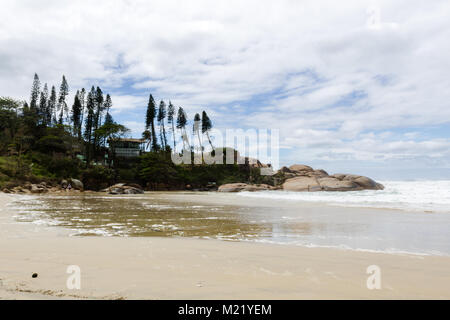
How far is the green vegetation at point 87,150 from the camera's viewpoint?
37469 mm

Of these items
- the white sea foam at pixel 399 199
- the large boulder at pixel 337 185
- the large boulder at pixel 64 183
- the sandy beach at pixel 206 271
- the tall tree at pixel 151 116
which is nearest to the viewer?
the sandy beach at pixel 206 271

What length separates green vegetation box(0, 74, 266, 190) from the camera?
37469 mm

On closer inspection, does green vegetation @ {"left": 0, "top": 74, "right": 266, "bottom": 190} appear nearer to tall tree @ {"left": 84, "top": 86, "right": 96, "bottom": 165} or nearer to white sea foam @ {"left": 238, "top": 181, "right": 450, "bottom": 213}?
tall tree @ {"left": 84, "top": 86, "right": 96, "bottom": 165}

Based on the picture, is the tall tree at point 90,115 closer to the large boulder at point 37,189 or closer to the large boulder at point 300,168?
the large boulder at point 37,189

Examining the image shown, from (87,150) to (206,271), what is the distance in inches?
2155

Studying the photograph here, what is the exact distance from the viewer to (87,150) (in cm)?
5172

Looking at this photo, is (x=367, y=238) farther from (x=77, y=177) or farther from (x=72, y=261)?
(x=77, y=177)

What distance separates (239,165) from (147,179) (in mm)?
18936

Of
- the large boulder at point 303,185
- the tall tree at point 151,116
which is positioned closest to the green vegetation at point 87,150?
the tall tree at point 151,116

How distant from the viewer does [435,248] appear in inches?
180

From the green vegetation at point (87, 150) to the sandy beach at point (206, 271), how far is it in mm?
28182

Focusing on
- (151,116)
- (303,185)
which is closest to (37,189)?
(303,185)
